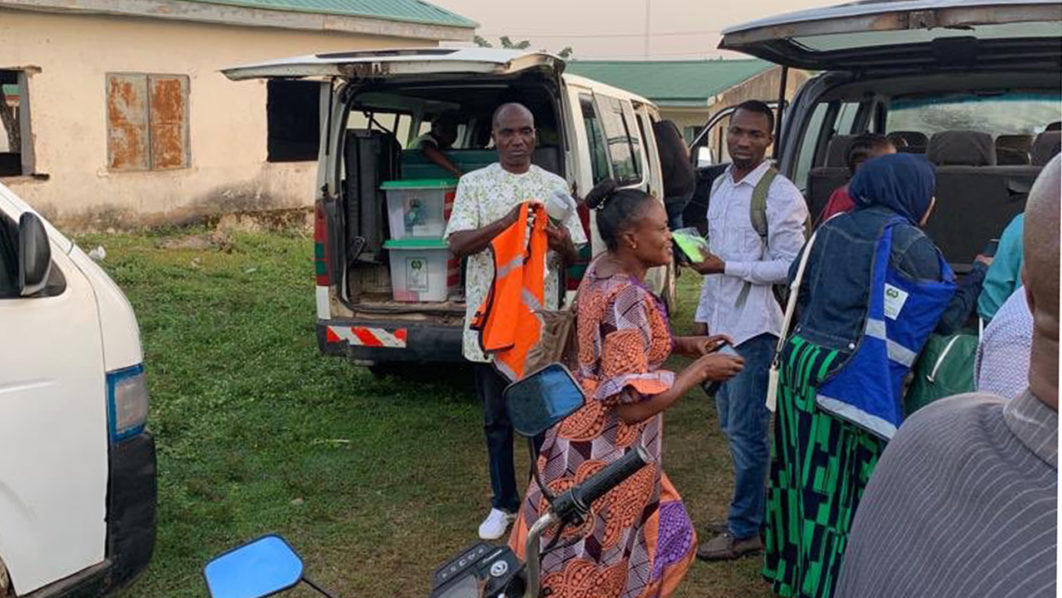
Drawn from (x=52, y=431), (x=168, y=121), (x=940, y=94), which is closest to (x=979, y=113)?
(x=940, y=94)

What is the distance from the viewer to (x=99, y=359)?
10.8 ft

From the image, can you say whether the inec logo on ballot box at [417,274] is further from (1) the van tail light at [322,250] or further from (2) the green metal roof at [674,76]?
(2) the green metal roof at [674,76]

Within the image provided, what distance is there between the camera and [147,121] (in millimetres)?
13172

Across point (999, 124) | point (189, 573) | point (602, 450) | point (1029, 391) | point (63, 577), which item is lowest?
point (189, 573)

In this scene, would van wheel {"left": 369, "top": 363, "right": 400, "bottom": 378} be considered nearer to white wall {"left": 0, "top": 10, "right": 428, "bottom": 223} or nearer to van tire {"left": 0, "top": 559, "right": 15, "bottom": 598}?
van tire {"left": 0, "top": 559, "right": 15, "bottom": 598}

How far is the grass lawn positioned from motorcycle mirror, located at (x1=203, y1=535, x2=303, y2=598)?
231cm

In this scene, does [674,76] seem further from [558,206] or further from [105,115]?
[558,206]

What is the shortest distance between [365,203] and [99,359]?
125 inches

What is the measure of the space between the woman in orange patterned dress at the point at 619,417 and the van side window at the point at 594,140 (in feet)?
10.7

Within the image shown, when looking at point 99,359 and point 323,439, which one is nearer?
point 99,359

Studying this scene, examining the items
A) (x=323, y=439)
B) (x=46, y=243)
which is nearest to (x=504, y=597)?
(x=46, y=243)

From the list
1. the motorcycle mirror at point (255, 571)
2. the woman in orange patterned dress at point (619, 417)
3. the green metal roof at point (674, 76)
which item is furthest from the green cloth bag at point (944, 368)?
the green metal roof at point (674, 76)

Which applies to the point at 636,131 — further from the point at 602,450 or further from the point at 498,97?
the point at 602,450

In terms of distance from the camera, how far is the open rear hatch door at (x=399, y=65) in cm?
484
